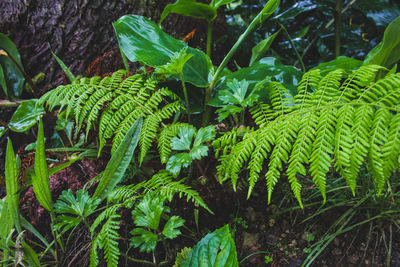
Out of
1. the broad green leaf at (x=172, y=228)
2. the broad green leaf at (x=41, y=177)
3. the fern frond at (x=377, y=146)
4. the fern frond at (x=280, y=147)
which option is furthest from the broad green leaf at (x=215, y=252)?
the broad green leaf at (x=41, y=177)

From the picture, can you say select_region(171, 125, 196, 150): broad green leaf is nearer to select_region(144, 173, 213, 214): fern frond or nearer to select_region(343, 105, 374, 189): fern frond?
select_region(144, 173, 213, 214): fern frond

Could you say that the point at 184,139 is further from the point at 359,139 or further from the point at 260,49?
the point at 260,49

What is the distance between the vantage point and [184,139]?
900 millimetres

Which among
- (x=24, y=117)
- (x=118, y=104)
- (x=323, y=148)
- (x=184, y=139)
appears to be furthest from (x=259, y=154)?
(x=24, y=117)

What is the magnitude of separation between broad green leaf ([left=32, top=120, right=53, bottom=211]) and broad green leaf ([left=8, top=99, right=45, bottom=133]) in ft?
0.91

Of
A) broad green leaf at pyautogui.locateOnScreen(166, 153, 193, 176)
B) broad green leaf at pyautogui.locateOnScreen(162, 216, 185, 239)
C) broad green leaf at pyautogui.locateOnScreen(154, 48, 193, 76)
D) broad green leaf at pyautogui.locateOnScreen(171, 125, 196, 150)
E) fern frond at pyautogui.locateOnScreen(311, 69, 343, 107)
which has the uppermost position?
broad green leaf at pyautogui.locateOnScreen(154, 48, 193, 76)

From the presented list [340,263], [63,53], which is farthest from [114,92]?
[340,263]

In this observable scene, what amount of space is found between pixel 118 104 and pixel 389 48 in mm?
1031

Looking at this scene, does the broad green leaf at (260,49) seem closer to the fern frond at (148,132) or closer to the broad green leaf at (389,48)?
the broad green leaf at (389,48)

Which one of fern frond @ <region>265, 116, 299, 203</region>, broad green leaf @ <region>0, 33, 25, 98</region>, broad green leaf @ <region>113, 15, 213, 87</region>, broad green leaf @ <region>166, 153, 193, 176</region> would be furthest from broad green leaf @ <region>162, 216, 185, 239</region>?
broad green leaf @ <region>0, 33, 25, 98</region>

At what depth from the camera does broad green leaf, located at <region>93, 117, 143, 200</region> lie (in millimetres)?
884

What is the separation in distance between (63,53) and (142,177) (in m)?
0.85

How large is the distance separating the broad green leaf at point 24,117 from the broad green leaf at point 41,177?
0.28m

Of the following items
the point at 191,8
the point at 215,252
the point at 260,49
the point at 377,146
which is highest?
the point at 191,8
